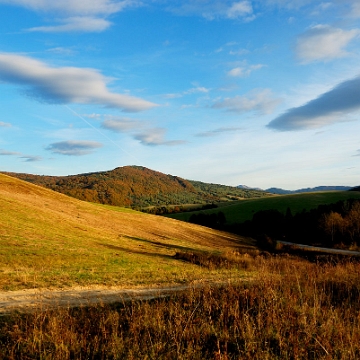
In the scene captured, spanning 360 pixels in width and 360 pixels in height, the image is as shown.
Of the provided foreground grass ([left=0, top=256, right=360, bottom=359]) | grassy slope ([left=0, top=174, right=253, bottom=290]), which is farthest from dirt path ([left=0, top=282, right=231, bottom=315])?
foreground grass ([left=0, top=256, right=360, bottom=359])

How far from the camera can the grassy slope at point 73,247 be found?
1845cm

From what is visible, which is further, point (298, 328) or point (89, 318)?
point (89, 318)

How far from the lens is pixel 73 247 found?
98.0ft

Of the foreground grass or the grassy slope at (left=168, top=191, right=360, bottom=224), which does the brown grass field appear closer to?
the foreground grass

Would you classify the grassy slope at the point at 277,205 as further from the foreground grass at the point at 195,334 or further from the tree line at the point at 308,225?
the foreground grass at the point at 195,334

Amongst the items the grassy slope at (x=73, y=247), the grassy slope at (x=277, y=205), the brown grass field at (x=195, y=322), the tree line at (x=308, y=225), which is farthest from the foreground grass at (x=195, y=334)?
the grassy slope at (x=277, y=205)

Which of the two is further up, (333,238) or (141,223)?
(141,223)

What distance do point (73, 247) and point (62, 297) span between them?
17369 mm

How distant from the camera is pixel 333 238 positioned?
86438 millimetres

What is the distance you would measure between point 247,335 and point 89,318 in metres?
4.68

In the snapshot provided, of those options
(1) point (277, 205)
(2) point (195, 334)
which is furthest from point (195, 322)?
(1) point (277, 205)

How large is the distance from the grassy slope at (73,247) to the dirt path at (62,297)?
3.49 ft

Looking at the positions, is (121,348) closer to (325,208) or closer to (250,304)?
(250,304)

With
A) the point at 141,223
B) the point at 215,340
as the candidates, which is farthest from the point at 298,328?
the point at 141,223
